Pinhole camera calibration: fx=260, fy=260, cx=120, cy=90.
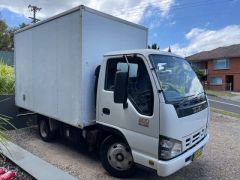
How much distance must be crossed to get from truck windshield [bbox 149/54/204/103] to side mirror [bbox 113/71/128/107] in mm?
537

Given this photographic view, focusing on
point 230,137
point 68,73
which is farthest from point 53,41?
point 230,137

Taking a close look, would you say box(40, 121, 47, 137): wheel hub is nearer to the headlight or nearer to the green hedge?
the green hedge

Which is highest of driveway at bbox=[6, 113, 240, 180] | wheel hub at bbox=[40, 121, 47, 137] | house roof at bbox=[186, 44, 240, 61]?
house roof at bbox=[186, 44, 240, 61]

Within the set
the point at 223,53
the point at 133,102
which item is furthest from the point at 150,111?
the point at 223,53

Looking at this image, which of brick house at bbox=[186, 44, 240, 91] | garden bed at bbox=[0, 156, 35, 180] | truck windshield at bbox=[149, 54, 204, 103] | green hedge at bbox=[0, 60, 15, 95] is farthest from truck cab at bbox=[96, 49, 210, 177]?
brick house at bbox=[186, 44, 240, 91]

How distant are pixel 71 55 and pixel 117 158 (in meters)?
2.21

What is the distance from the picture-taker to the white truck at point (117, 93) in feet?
13.2

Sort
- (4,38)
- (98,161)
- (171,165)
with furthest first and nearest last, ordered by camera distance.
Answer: (4,38)
(98,161)
(171,165)

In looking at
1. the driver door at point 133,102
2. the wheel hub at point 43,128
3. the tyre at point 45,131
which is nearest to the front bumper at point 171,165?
the driver door at point 133,102

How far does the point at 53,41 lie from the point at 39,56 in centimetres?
82

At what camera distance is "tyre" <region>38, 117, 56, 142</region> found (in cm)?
669

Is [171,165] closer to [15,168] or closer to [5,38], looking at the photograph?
[15,168]

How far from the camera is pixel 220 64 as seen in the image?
129 feet

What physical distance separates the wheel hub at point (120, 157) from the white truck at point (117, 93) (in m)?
0.01
